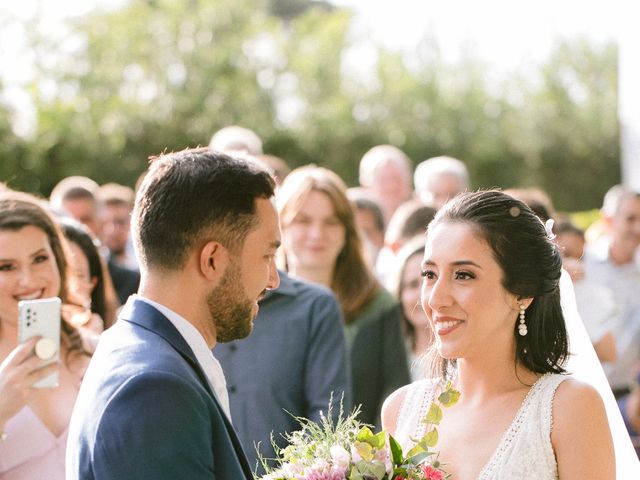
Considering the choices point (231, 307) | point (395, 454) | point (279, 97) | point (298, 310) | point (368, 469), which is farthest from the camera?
point (279, 97)

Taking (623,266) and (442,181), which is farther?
(442,181)

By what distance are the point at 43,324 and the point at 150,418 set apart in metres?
1.87

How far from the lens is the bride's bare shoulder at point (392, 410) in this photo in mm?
4070

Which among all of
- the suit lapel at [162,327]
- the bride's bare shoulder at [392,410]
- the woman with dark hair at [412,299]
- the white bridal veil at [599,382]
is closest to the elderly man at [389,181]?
the woman with dark hair at [412,299]

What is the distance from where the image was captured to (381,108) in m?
31.0

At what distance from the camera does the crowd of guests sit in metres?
4.49

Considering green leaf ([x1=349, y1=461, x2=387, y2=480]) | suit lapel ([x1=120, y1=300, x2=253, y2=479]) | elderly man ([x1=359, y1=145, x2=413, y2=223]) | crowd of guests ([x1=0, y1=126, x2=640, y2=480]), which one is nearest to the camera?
suit lapel ([x1=120, y1=300, x2=253, y2=479])

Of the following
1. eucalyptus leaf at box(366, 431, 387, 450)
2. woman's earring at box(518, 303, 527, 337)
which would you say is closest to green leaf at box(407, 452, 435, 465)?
eucalyptus leaf at box(366, 431, 387, 450)

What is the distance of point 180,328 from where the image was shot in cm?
280

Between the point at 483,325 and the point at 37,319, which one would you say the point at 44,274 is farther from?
the point at 483,325

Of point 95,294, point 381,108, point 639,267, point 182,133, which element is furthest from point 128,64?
point 95,294

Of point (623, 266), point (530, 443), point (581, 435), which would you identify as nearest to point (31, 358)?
point (530, 443)

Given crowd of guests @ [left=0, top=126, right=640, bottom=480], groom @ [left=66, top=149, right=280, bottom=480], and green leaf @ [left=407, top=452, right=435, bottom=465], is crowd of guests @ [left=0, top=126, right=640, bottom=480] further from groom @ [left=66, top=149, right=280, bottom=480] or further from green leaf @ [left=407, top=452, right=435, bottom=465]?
green leaf @ [left=407, top=452, right=435, bottom=465]

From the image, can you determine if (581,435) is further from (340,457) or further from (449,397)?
(340,457)
